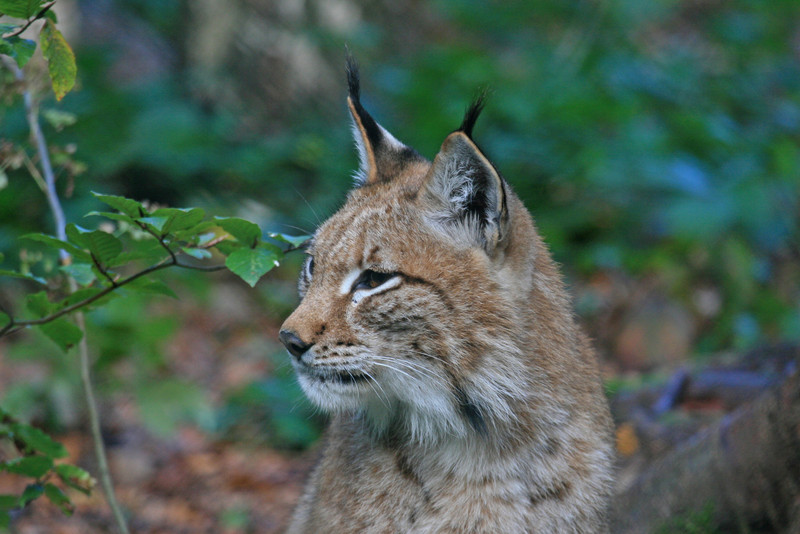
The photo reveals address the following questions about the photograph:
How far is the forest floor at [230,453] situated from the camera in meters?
5.41

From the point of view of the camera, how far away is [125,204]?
108 inches

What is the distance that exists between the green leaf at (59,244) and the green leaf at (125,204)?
209 millimetres

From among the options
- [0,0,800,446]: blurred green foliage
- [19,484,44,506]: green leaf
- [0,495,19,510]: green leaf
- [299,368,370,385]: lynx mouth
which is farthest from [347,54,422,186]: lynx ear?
[0,0,800,446]: blurred green foliage

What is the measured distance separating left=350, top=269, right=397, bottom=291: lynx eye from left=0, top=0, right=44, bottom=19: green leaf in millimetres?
1495

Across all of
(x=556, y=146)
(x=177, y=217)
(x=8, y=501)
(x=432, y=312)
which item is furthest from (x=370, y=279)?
(x=556, y=146)

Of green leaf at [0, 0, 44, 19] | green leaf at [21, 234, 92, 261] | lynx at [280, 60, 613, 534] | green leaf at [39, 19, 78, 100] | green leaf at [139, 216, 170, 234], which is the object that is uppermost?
green leaf at [0, 0, 44, 19]

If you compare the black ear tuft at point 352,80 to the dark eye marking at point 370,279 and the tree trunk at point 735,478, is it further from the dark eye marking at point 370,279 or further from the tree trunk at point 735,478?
the tree trunk at point 735,478

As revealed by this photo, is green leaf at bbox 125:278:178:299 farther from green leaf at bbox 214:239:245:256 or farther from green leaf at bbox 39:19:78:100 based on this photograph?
green leaf at bbox 39:19:78:100

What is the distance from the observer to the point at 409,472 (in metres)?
3.35

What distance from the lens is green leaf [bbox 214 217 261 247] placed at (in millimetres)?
2949

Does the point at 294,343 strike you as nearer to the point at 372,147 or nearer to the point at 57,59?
the point at 372,147

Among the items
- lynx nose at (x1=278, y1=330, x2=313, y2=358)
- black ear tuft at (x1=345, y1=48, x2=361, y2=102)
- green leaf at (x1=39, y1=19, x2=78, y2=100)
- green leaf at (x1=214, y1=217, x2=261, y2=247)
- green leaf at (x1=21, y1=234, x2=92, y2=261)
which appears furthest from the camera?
black ear tuft at (x1=345, y1=48, x2=361, y2=102)

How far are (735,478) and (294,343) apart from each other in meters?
2.32

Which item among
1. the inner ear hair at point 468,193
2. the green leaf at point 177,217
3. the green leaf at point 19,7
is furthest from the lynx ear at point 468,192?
the green leaf at point 19,7
